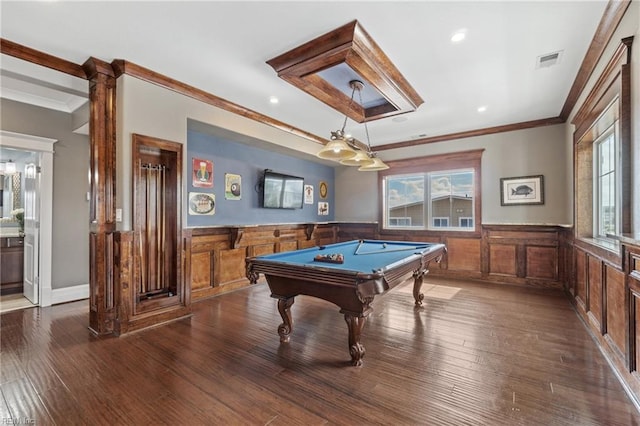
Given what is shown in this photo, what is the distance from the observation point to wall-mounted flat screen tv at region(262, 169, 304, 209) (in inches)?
213

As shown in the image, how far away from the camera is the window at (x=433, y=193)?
5.68m

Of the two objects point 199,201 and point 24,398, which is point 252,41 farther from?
point 24,398

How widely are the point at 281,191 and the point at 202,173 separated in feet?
5.34

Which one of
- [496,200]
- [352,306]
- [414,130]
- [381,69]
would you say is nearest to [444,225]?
[496,200]

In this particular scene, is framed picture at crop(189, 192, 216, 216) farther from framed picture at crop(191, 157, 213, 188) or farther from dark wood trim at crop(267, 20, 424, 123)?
dark wood trim at crop(267, 20, 424, 123)

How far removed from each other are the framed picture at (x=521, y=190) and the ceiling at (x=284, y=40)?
151cm

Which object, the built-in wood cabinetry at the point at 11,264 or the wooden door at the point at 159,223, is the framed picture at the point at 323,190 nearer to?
the wooden door at the point at 159,223

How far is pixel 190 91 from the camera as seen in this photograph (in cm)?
358

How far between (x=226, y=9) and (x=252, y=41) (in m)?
0.43

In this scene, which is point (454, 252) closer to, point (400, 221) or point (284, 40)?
point (400, 221)

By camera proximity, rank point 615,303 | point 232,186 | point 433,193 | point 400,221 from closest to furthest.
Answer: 1. point 615,303
2. point 232,186
3. point 433,193
4. point 400,221

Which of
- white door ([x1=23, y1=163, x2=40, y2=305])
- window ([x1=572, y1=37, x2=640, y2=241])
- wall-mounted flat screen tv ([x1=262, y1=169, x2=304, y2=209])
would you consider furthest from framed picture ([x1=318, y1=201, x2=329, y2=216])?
white door ([x1=23, y1=163, x2=40, y2=305])

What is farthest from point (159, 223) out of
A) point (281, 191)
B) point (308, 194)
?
point (308, 194)

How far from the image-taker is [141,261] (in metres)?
3.31
